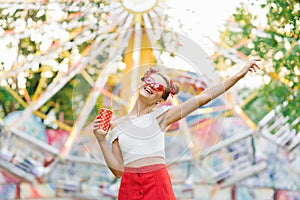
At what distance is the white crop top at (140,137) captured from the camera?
1825 mm

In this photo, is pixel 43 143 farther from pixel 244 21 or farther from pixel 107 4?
pixel 244 21

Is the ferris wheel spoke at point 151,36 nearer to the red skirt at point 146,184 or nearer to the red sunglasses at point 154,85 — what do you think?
the red sunglasses at point 154,85

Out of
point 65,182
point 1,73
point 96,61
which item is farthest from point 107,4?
point 96,61

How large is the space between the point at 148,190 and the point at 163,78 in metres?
0.32

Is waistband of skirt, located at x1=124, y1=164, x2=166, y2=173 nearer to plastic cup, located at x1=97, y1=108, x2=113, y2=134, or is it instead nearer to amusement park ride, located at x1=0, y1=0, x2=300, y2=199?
plastic cup, located at x1=97, y1=108, x2=113, y2=134

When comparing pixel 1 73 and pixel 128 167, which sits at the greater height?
pixel 1 73

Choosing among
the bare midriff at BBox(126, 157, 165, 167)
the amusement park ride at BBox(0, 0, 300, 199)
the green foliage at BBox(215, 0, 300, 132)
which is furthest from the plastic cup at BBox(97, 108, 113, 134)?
the amusement park ride at BBox(0, 0, 300, 199)

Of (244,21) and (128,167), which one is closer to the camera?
(128,167)

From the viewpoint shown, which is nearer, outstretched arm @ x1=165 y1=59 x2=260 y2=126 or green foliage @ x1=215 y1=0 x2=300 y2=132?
outstretched arm @ x1=165 y1=59 x2=260 y2=126

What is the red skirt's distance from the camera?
181cm

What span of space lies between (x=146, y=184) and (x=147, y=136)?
0.13 meters

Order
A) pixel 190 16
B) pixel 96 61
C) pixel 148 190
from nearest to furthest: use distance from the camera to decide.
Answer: pixel 148 190
pixel 96 61
pixel 190 16

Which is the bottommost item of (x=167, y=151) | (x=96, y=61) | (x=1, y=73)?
(x=167, y=151)

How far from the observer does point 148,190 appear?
1.81m
